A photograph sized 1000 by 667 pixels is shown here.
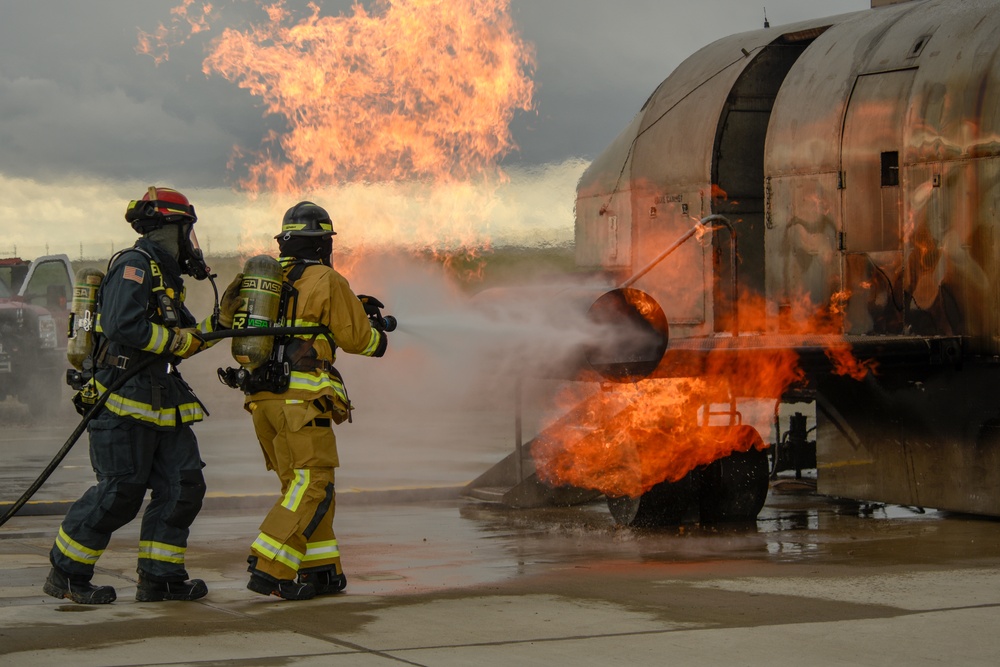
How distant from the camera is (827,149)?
392 inches

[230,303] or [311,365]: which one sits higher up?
[230,303]

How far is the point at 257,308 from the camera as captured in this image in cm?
688

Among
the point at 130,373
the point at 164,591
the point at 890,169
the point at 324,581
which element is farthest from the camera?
the point at 890,169

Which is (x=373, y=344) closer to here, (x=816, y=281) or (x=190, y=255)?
(x=190, y=255)

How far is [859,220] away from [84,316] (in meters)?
5.43

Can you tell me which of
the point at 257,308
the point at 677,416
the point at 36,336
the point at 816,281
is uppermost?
the point at 36,336

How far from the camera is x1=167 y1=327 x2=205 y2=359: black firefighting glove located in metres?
6.75

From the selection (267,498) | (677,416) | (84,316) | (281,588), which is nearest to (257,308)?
(84,316)

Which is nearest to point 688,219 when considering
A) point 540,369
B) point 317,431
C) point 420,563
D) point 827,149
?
point 827,149

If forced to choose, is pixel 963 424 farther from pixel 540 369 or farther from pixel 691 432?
pixel 540 369

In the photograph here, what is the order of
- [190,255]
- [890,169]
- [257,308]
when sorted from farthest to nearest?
1. [890,169]
2. [190,255]
3. [257,308]

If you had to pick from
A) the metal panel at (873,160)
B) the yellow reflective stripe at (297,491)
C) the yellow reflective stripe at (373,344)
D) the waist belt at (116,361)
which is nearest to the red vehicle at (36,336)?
the metal panel at (873,160)

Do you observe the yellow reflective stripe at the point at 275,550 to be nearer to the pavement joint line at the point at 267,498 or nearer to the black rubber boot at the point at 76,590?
the black rubber boot at the point at 76,590

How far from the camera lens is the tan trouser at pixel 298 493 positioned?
674 cm
